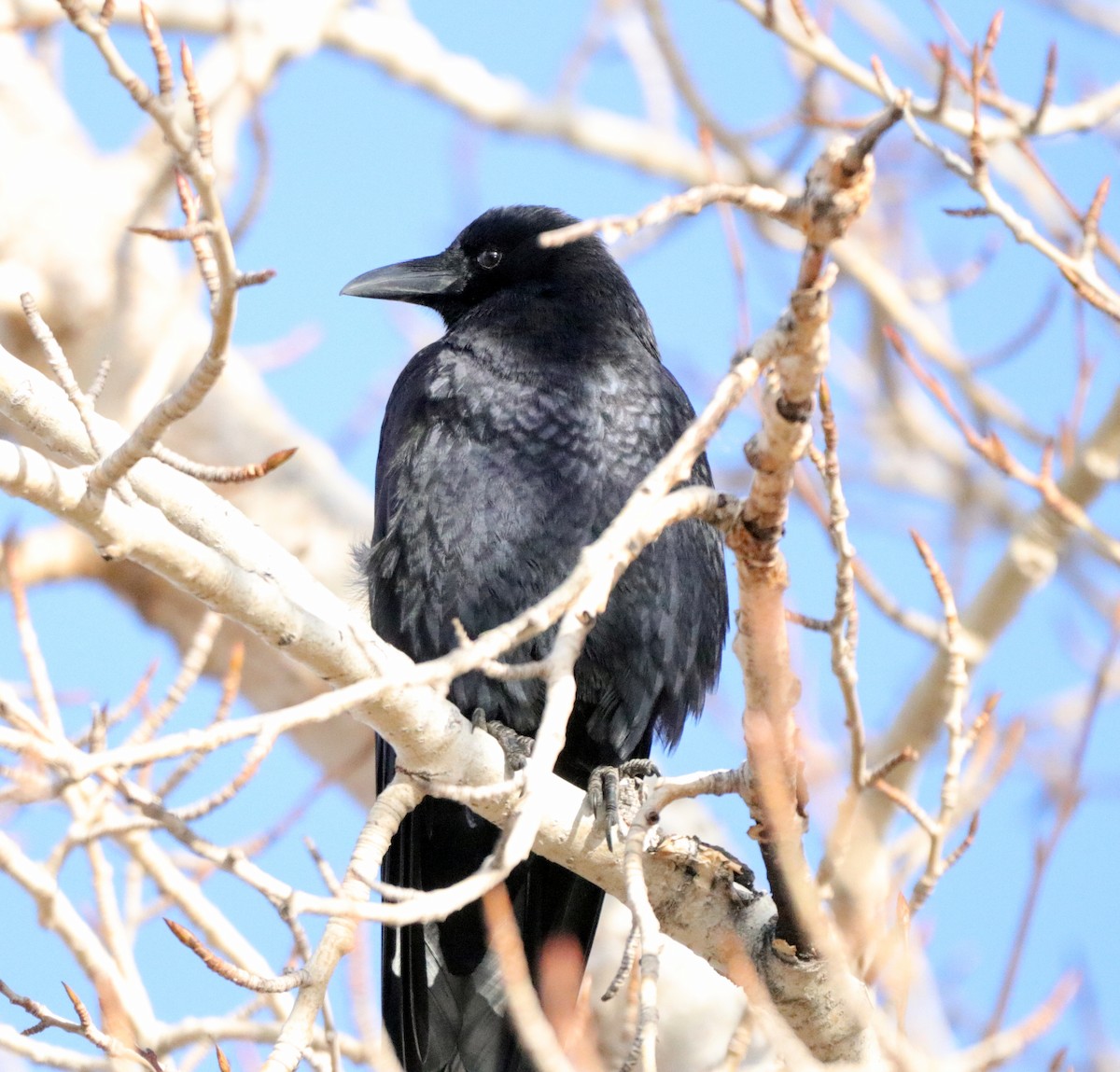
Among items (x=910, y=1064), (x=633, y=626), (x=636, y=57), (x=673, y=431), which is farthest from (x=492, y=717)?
(x=636, y=57)

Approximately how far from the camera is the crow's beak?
14.8 ft

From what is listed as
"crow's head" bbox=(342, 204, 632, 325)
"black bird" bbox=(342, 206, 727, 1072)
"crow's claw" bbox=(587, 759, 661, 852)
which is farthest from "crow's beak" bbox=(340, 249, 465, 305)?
"crow's claw" bbox=(587, 759, 661, 852)

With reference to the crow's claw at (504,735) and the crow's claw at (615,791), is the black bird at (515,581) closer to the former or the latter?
the crow's claw at (504,735)

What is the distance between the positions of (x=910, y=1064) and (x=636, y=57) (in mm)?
6507

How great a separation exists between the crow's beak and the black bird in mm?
532

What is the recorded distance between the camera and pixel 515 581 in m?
3.62

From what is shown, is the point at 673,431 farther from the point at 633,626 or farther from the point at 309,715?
the point at 309,715

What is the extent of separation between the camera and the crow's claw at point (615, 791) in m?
3.08

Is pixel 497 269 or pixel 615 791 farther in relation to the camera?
pixel 497 269

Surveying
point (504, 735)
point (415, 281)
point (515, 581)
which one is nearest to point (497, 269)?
point (415, 281)

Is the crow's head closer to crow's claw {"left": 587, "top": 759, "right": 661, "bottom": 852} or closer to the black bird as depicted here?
the black bird

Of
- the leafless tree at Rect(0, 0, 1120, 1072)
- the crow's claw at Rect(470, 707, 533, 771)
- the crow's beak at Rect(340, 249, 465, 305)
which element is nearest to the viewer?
the leafless tree at Rect(0, 0, 1120, 1072)

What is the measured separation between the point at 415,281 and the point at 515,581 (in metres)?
1.33

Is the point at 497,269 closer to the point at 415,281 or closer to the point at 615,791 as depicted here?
the point at 415,281
